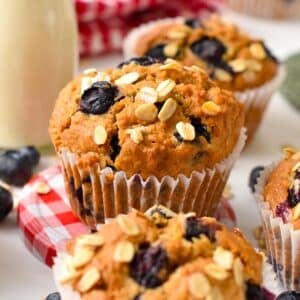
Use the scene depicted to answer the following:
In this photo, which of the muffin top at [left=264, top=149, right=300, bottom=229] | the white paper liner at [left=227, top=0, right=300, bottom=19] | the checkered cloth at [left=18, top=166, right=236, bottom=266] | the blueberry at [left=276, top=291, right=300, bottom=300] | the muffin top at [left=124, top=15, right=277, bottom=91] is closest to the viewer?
the blueberry at [left=276, top=291, right=300, bottom=300]

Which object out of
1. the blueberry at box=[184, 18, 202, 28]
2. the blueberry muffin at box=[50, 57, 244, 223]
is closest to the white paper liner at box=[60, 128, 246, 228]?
the blueberry muffin at box=[50, 57, 244, 223]

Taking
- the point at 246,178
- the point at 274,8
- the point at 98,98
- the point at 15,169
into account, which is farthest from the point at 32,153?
the point at 274,8

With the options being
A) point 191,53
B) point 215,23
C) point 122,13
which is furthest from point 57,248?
point 122,13

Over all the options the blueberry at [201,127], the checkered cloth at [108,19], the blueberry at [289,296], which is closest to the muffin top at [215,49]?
the checkered cloth at [108,19]

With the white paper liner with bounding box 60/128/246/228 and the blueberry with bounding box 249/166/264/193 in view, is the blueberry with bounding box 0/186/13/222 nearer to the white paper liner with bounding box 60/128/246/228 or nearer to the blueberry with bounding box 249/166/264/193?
the white paper liner with bounding box 60/128/246/228

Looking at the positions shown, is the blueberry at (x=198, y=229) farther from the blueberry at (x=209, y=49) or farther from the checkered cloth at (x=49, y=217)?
the blueberry at (x=209, y=49)

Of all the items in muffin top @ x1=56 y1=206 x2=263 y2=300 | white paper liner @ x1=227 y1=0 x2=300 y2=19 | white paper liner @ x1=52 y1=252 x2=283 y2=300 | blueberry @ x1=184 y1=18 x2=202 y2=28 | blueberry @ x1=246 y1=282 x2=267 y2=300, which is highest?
muffin top @ x1=56 y1=206 x2=263 y2=300
